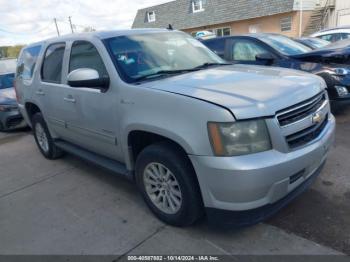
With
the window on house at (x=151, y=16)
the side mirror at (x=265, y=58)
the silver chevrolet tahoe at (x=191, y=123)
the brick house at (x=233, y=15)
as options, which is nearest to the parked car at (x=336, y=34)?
the side mirror at (x=265, y=58)

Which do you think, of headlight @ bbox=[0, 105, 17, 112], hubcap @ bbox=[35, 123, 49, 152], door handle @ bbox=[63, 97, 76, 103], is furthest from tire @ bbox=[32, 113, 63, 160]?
headlight @ bbox=[0, 105, 17, 112]

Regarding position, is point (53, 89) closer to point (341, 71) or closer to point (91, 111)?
point (91, 111)

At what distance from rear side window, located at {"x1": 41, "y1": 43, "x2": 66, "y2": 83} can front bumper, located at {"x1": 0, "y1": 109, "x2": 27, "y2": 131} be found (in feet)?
11.0

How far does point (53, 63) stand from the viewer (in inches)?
181

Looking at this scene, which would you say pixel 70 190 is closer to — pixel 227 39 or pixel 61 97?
pixel 61 97

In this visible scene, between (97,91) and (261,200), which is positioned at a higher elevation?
(97,91)

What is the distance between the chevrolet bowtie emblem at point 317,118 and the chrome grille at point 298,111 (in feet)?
0.13

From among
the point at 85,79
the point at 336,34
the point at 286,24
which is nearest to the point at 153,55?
the point at 85,79

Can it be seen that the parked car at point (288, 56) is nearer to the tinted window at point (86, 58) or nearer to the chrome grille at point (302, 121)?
the chrome grille at point (302, 121)

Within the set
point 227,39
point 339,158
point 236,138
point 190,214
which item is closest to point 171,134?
point 236,138

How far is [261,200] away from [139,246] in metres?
1.15

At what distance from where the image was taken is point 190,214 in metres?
2.85

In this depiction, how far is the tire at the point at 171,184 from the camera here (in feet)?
8.98

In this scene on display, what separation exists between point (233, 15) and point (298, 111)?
26.4m
